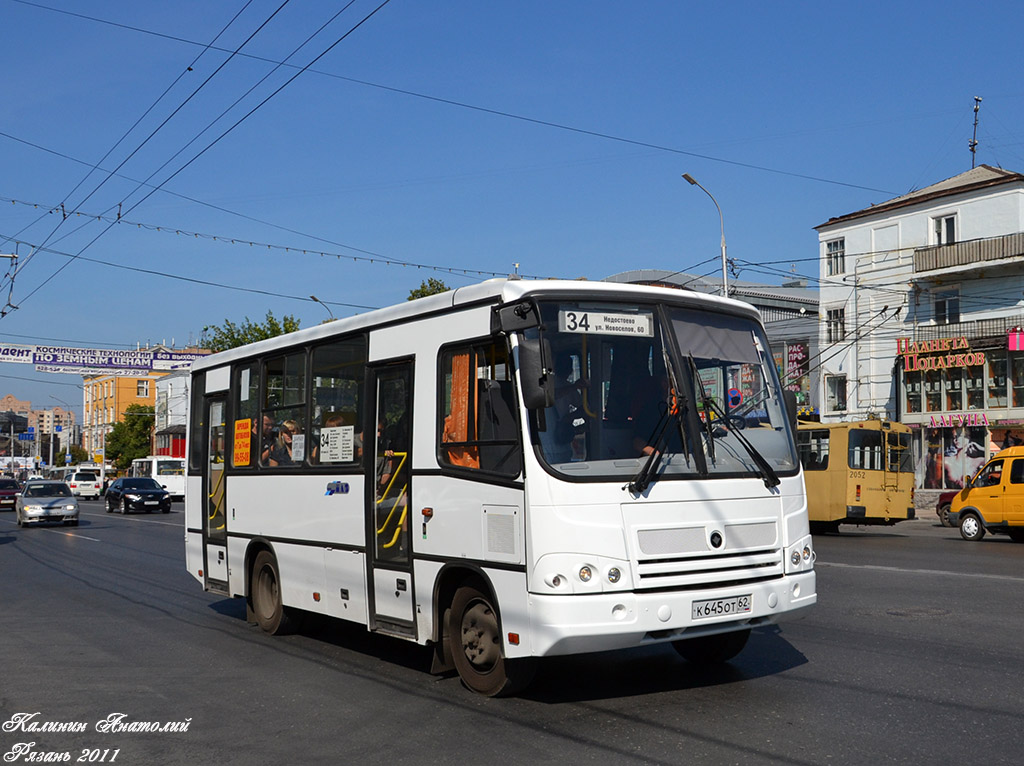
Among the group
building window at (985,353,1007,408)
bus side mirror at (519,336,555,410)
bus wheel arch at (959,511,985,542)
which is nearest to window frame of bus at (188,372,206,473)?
bus side mirror at (519,336,555,410)

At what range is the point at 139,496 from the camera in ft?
146

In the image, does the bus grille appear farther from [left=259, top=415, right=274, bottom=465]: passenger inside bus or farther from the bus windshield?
[left=259, top=415, right=274, bottom=465]: passenger inside bus

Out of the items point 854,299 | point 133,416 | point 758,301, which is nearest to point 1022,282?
point 854,299

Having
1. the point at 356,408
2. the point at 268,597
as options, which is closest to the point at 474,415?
the point at 356,408

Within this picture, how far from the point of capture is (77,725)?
23.5ft

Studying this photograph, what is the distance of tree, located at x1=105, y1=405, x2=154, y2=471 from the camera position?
99562 mm

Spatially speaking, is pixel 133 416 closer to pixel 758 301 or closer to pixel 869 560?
pixel 758 301

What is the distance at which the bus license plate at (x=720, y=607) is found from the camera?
6945mm

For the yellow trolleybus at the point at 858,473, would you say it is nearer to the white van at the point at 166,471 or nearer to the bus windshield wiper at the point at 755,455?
the bus windshield wiper at the point at 755,455

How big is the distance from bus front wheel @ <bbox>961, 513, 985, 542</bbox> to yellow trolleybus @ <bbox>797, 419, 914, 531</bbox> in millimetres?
2420

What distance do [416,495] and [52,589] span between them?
1003cm

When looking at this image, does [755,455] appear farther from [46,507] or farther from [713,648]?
[46,507]

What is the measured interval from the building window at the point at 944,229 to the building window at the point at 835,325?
5221 millimetres

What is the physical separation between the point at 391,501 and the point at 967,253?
40610mm
